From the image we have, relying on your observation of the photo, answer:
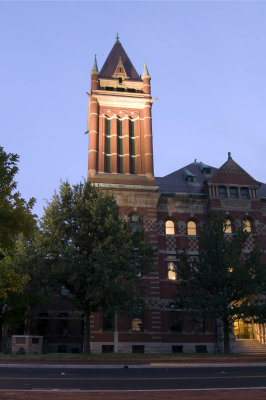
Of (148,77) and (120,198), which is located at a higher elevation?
(148,77)

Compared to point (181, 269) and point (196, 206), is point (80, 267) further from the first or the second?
point (196, 206)

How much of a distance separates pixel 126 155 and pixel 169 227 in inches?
370

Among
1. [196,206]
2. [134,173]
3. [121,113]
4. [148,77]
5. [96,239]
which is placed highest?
[148,77]

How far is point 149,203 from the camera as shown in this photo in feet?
131

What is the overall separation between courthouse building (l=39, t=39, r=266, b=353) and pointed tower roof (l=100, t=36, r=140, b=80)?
31 centimetres

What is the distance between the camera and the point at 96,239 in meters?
30.2

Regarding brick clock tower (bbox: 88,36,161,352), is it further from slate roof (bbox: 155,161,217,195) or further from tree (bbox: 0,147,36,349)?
tree (bbox: 0,147,36,349)

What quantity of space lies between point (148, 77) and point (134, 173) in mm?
13724

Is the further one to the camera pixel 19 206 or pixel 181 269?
pixel 181 269

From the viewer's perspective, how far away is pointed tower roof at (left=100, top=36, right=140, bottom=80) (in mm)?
48825

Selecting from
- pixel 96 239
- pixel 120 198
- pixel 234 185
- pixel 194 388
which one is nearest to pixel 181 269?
pixel 96 239

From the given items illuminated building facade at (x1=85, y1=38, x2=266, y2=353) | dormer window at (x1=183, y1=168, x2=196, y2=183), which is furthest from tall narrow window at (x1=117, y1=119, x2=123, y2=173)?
dormer window at (x1=183, y1=168, x2=196, y2=183)

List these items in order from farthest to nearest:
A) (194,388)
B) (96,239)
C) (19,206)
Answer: (96,239) < (19,206) < (194,388)

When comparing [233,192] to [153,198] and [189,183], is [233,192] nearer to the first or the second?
[189,183]
